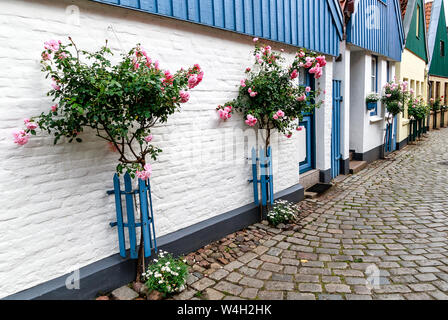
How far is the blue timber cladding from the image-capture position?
4.05m

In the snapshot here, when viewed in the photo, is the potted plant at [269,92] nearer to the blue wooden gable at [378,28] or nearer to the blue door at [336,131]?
A: the blue door at [336,131]

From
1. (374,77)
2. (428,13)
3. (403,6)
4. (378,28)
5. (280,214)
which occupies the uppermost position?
(428,13)

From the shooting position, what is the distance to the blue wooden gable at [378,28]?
891 cm

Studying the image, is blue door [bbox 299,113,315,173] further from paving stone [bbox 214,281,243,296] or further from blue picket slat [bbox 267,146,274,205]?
paving stone [bbox 214,281,243,296]

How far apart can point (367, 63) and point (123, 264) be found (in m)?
9.28

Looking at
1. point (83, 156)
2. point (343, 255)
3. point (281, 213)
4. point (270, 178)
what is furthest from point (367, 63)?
point (83, 156)

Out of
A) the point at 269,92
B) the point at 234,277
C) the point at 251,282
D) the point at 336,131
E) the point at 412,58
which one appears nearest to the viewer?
the point at 251,282

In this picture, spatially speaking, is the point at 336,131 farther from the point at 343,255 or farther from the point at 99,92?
the point at 99,92

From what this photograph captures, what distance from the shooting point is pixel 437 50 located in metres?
20.3

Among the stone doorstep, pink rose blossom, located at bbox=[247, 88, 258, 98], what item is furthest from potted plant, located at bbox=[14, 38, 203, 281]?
the stone doorstep

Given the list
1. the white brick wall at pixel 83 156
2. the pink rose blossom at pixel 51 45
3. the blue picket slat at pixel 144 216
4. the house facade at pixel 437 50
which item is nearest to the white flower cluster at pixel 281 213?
the white brick wall at pixel 83 156

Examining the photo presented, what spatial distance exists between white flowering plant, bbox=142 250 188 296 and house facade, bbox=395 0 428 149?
12379mm

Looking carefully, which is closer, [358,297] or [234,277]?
[358,297]

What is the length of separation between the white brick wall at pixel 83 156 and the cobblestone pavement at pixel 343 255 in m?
0.80
